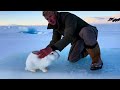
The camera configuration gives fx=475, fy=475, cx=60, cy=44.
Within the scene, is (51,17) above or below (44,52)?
above

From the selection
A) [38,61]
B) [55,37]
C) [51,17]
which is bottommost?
[38,61]

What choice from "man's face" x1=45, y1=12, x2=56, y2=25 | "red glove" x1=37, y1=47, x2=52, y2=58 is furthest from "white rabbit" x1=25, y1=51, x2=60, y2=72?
"man's face" x1=45, y1=12, x2=56, y2=25

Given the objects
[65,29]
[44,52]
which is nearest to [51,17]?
[65,29]

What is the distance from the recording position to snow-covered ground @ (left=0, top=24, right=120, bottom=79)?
304cm

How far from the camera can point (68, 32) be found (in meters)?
2.98

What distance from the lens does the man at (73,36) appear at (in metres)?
2.98

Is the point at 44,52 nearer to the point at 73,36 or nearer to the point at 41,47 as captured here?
the point at 41,47

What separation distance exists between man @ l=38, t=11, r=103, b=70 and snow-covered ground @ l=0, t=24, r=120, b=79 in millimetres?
37

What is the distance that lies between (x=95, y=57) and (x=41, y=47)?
353 millimetres

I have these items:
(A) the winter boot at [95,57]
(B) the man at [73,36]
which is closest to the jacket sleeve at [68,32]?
(B) the man at [73,36]
